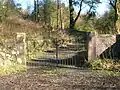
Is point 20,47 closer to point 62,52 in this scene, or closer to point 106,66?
point 106,66

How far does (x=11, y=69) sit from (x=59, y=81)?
3.47m

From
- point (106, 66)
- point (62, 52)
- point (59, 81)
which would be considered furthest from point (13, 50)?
point (62, 52)

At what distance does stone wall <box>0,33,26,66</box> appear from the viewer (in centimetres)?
1555

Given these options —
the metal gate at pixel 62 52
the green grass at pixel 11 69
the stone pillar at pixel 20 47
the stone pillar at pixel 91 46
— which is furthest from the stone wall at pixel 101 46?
the green grass at pixel 11 69

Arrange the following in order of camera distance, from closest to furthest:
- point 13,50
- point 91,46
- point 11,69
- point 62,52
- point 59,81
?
point 59,81
point 11,69
point 13,50
point 91,46
point 62,52

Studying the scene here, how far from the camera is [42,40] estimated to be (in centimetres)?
2375

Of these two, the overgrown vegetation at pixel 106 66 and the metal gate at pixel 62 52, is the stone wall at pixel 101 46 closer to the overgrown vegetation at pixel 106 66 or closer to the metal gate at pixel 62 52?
the metal gate at pixel 62 52

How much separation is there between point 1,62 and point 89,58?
423 centimetres

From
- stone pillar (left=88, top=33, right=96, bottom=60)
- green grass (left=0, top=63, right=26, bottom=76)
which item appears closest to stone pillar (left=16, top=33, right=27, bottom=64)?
green grass (left=0, top=63, right=26, bottom=76)

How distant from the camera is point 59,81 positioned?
11.9 meters

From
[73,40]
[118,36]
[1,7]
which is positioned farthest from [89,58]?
[1,7]

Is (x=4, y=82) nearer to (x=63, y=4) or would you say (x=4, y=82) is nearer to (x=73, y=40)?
(x=73, y=40)

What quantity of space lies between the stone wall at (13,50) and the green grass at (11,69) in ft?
1.10

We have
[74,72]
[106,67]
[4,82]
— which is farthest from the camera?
[106,67]
